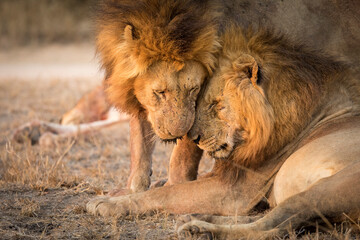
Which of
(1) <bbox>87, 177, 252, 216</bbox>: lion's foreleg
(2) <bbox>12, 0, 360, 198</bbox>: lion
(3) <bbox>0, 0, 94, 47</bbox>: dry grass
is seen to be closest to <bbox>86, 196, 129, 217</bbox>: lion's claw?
(1) <bbox>87, 177, 252, 216</bbox>: lion's foreleg

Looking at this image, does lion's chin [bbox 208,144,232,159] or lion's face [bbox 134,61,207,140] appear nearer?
lion's face [bbox 134,61,207,140]

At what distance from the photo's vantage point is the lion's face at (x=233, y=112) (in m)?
3.05

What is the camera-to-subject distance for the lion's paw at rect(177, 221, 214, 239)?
274 cm

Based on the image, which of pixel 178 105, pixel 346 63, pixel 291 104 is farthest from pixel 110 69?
pixel 346 63

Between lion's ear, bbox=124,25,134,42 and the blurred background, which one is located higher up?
lion's ear, bbox=124,25,134,42

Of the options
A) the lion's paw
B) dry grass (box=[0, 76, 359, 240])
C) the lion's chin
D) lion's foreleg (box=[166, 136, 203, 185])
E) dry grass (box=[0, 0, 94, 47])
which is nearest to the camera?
the lion's paw

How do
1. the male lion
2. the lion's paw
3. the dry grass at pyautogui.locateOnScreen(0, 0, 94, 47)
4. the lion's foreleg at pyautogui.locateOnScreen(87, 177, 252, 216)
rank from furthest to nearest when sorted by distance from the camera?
the dry grass at pyautogui.locateOnScreen(0, 0, 94, 47) < the lion's foreleg at pyautogui.locateOnScreen(87, 177, 252, 216) < the male lion < the lion's paw

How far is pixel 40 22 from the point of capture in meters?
15.8

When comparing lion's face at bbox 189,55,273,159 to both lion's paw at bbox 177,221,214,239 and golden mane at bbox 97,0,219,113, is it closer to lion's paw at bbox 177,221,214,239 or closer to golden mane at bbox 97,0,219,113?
golden mane at bbox 97,0,219,113

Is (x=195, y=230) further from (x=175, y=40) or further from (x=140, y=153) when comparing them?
(x=140, y=153)

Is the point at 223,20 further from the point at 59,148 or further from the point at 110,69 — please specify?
the point at 59,148

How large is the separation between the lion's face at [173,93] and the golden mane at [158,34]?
0.04 metres

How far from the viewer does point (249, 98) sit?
3041mm

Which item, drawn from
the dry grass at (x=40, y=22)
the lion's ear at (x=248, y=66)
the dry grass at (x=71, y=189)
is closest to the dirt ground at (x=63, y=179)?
the dry grass at (x=71, y=189)
